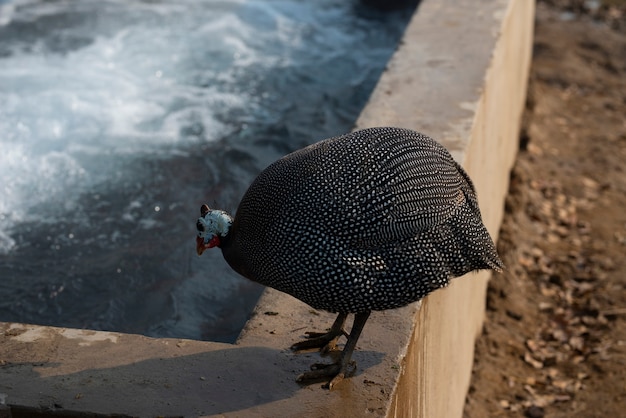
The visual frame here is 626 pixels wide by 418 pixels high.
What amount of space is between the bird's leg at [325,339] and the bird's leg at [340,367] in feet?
0.44

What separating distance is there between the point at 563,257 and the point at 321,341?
10.5ft

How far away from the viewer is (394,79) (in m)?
5.13

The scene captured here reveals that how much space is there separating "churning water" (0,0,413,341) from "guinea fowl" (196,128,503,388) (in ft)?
4.84

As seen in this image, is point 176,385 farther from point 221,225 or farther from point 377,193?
point 377,193

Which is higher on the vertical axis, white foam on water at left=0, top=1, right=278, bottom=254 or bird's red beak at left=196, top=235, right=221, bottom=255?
bird's red beak at left=196, top=235, right=221, bottom=255

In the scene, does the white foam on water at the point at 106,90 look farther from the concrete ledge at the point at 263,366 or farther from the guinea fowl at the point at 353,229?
the guinea fowl at the point at 353,229

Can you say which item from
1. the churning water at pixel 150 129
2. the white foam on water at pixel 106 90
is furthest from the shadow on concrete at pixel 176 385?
the white foam on water at pixel 106 90

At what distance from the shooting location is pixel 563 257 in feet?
19.7

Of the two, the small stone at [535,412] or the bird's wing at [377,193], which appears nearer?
the bird's wing at [377,193]

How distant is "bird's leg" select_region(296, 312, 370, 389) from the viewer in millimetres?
3008

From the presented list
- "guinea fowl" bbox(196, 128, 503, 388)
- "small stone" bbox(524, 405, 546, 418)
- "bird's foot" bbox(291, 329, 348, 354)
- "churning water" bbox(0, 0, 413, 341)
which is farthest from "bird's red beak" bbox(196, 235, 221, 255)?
"small stone" bbox(524, 405, 546, 418)

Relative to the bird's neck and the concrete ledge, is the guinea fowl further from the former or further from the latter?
the concrete ledge

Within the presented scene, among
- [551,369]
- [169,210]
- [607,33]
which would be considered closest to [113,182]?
[169,210]

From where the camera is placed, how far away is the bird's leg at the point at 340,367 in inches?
118
